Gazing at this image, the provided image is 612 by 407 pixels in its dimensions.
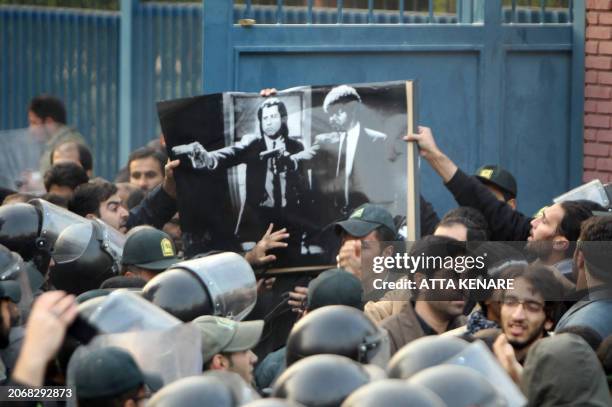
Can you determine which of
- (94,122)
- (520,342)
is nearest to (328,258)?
(520,342)

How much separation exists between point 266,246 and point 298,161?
1.55 feet

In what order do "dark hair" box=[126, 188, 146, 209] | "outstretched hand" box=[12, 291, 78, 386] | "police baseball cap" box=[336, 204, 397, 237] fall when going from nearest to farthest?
"outstretched hand" box=[12, 291, 78, 386] < "police baseball cap" box=[336, 204, 397, 237] < "dark hair" box=[126, 188, 146, 209]

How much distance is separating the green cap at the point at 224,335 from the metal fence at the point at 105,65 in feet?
22.3

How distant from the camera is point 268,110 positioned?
7801 millimetres

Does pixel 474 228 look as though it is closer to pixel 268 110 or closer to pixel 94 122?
pixel 268 110

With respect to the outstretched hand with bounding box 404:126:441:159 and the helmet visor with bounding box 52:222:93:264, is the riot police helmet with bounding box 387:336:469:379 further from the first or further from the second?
the helmet visor with bounding box 52:222:93:264

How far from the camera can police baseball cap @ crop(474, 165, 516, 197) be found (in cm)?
871

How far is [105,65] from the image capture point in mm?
13039

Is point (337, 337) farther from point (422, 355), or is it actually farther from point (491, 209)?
point (491, 209)

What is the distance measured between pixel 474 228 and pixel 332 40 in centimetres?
248

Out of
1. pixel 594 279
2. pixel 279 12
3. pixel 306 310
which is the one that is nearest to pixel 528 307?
pixel 594 279

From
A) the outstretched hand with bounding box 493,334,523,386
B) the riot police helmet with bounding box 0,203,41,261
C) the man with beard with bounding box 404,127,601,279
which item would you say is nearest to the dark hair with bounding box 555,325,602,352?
the outstretched hand with bounding box 493,334,523,386

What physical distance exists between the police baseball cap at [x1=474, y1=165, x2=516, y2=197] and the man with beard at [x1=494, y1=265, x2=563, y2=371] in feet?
7.61

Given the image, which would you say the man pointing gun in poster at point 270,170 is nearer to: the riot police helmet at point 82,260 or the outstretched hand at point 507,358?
the riot police helmet at point 82,260
